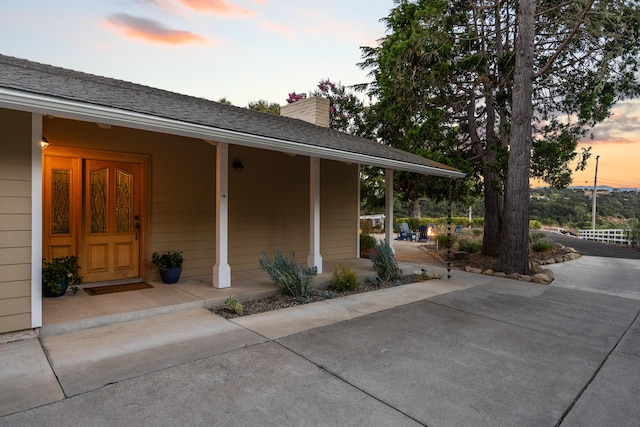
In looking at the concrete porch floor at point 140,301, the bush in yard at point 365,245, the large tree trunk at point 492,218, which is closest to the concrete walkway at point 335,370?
the concrete porch floor at point 140,301

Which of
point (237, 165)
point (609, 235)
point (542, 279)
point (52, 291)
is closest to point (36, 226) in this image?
point (52, 291)

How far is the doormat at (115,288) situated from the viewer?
514 cm

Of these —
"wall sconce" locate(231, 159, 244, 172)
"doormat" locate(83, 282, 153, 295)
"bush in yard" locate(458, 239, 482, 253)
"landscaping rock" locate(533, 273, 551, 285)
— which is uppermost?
"wall sconce" locate(231, 159, 244, 172)

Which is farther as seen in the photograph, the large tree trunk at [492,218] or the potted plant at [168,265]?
the large tree trunk at [492,218]

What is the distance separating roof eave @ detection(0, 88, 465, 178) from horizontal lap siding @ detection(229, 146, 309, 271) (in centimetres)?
195

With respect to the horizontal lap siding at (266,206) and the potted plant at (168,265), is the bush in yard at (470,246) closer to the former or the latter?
the horizontal lap siding at (266,206)

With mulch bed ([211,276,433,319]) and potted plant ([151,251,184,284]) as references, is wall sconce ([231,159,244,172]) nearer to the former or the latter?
potted plant ([151,251,184,284])

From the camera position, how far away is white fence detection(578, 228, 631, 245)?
1553 centimetres

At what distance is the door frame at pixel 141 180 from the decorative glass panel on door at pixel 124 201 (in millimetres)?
172

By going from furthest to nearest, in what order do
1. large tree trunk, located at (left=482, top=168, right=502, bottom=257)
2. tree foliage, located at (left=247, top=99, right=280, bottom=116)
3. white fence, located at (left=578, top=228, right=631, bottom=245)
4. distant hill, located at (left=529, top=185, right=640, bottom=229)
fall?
distant hill, located at (left=529, top=185, right=640, bottom=229), tree foliage, located at (left=247, top=99, right=280, bottom=116), white fence, located at (left=578, top=228, right=631, bottom=245), large tree trunk, located at (left=482, top=168, right=502, bottom=257)

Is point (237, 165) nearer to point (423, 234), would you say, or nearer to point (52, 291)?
point (52, 291)

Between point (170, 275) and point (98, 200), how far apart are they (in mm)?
1603

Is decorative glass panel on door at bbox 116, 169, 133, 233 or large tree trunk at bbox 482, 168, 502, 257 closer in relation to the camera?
decorative glass panel on door at bbox 116, 169, 133, 233

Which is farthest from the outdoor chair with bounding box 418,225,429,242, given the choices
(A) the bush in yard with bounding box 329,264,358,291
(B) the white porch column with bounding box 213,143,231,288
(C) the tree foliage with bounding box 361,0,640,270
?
(B) the white porch column with bounding box 213,143,231,288
